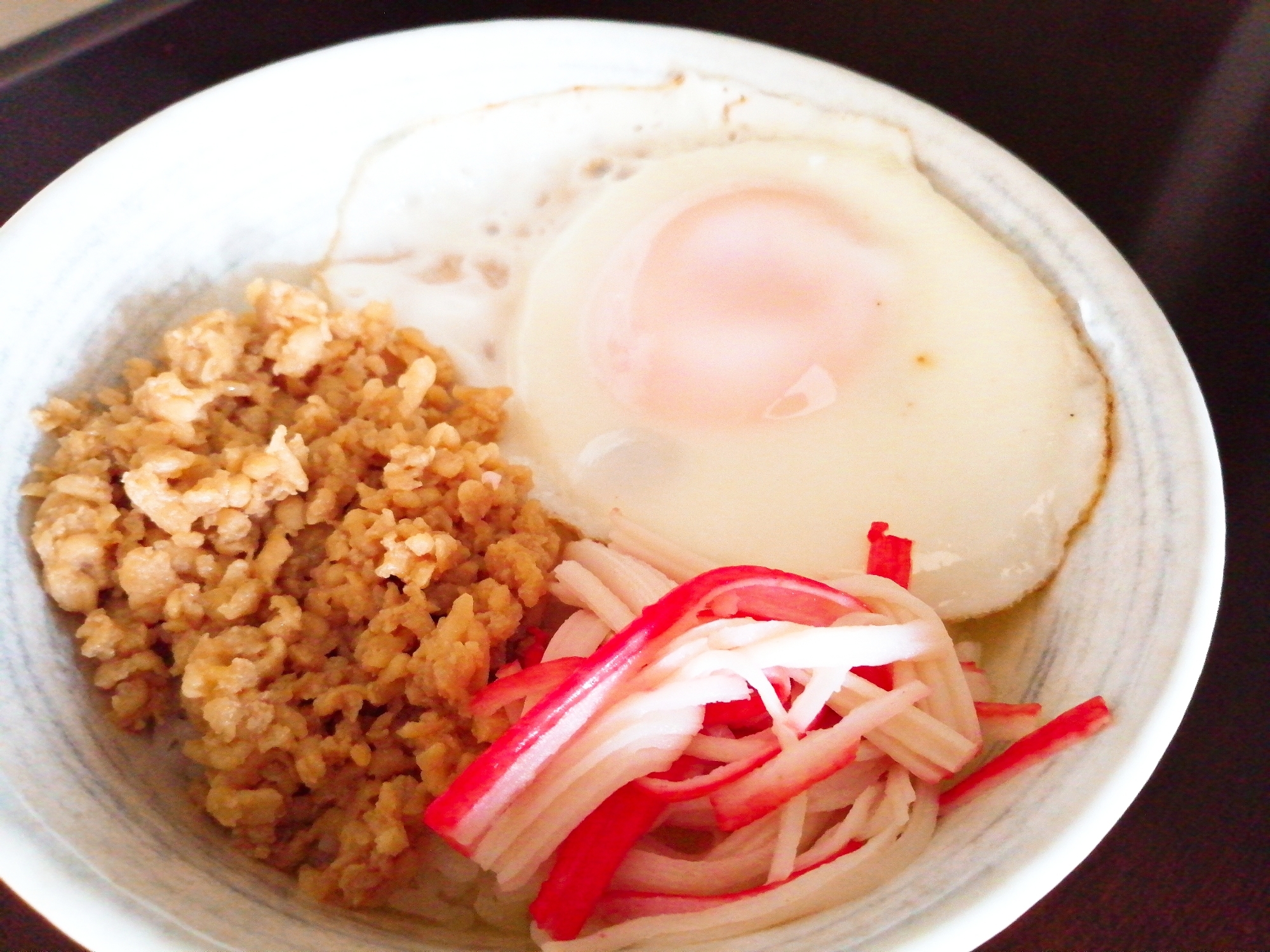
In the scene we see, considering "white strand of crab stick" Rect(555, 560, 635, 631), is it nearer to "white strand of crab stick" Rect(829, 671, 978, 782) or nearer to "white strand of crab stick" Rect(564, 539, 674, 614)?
"white strand of crab stick" Rect(564, 539, 674, 614)

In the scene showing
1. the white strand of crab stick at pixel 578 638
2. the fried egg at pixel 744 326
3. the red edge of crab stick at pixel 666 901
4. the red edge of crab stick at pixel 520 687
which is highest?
the fried egg at pixel 744 326

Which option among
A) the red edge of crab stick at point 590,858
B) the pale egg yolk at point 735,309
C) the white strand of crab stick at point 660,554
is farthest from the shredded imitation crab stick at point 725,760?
the pale egg yolk at point 735,309

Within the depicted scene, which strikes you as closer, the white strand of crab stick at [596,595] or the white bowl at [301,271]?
the white bowl at [301,271]

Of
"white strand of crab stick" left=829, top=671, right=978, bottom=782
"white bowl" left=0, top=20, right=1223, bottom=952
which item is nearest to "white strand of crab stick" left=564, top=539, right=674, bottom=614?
"white strand of crab stick" left=829, top=671, right=978, bottom=782

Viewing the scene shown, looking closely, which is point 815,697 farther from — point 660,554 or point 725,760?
point 660,554

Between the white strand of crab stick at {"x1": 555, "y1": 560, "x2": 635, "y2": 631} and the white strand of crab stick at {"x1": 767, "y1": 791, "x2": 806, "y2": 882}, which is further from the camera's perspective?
the white strand of crab stick at {"x1": 555, "y1": 560, "x2": 635, "y2": 631}

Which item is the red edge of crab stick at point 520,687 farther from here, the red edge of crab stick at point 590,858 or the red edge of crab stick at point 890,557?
the red edge of crab stick at point 890,557

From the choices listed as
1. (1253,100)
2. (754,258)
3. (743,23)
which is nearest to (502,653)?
(754,258)

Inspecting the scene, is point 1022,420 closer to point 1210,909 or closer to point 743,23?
point 1210,909
